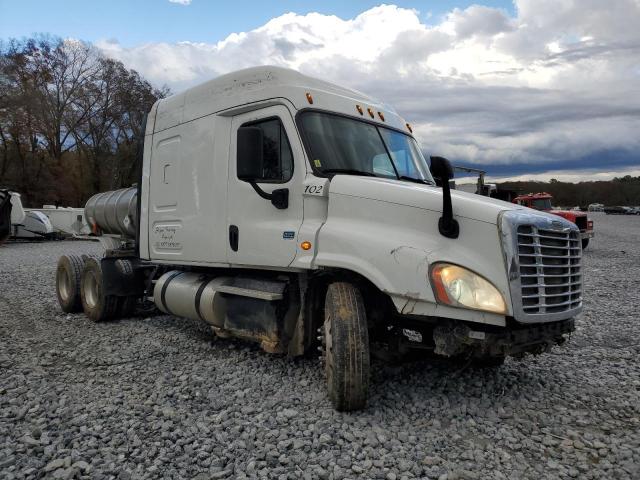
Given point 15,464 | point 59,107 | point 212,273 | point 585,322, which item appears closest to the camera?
point 15,464

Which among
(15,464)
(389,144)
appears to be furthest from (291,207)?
(15,464)

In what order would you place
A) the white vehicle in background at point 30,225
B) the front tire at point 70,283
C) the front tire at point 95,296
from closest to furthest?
the front tire at point 95,296 < the front tire at point 70,283 < the white vehicle in background at point 30,225

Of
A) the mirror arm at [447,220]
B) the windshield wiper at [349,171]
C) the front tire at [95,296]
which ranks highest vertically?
the windshield wiper at [349,171]

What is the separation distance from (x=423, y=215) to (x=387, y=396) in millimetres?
1678

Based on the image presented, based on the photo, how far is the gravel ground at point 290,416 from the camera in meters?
3.45

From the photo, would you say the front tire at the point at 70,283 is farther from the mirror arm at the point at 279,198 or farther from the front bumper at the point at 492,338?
the front bumper at the point at 492,338

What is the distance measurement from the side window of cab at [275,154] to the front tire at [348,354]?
4.46 ft

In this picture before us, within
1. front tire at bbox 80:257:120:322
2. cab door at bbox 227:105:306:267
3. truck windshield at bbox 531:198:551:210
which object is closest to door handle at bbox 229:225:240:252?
cab door at bbox 227:105:306:267

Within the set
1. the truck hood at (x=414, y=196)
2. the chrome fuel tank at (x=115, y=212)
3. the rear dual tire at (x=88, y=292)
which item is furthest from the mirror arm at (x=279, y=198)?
the rear dual tire at (x=88, y=292)

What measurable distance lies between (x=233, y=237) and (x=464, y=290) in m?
2.63

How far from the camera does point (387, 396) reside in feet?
15.1

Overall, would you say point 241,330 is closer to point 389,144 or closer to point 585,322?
point 389,144

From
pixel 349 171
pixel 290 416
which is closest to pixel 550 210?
pixel 349 171

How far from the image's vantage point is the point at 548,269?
13.4ft
